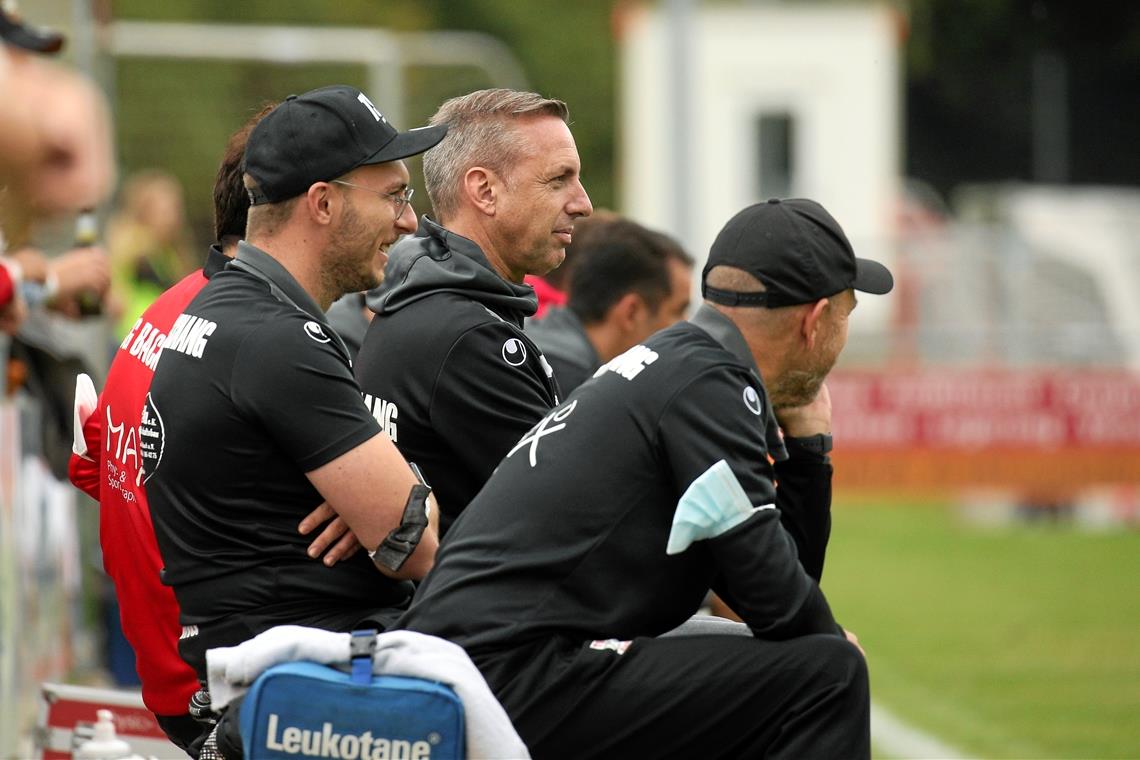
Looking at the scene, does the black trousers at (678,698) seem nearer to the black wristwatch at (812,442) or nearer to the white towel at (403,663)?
the white towel at (403,663)

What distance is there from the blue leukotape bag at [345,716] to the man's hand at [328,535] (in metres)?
0.40

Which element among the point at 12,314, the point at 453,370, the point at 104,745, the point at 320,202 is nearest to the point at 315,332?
the point at 320,202

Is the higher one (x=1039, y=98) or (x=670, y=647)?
(x=670, y=647)

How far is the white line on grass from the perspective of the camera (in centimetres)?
811

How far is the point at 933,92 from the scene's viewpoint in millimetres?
40688

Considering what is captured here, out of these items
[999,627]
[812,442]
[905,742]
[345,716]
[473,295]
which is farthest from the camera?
[999,627]

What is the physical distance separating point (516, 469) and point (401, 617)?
41cm

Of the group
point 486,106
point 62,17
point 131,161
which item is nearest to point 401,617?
point 486,106

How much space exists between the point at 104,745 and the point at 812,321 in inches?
80.6

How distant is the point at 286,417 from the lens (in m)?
3.81

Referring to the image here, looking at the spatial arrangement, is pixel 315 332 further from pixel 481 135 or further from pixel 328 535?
pixel 481 135

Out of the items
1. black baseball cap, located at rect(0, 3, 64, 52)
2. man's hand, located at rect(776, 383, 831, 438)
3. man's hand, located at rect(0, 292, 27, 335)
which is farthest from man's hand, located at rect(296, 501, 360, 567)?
man's hand, located at rect(0, 292, 27, 335)

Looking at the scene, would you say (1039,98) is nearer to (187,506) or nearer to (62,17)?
(62,17)

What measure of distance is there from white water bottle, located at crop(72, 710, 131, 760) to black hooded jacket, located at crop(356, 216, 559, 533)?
0.98 metres
